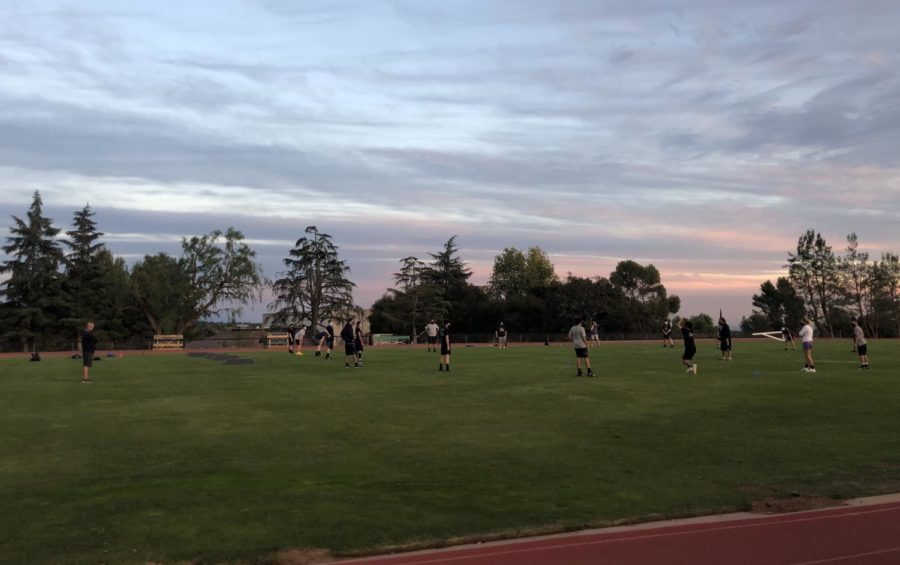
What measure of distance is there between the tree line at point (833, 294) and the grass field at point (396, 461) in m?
78.3

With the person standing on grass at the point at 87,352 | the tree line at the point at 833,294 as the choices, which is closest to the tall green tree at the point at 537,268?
the tree line at the point at 833,294

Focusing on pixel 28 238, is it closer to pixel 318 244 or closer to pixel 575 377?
pixel 318 244

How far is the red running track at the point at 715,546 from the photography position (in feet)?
18.4

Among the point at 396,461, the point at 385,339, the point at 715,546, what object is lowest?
the point at 715,546

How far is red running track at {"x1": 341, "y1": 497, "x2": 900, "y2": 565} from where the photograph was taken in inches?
220

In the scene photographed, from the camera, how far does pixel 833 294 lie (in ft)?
293

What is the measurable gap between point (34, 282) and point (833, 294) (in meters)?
91.2

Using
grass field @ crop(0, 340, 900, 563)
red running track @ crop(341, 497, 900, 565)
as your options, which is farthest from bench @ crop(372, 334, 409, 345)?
red running track @ crop(341, 497, 900, 565)

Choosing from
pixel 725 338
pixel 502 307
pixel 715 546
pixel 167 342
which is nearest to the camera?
pixel 715 546

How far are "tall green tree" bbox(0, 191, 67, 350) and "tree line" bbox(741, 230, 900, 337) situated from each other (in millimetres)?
77624

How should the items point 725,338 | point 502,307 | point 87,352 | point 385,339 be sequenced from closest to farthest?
1. point 87,352
2. point 725,338
3. point 385,339
4. point 502,307

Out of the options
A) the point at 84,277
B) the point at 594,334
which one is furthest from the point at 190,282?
the point at 594,334

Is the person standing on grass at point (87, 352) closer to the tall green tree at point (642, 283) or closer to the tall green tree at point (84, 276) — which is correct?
the tall green tree at point (84, 276)

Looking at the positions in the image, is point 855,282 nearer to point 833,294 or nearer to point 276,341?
point 833,294
